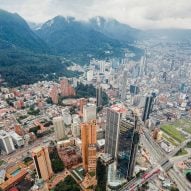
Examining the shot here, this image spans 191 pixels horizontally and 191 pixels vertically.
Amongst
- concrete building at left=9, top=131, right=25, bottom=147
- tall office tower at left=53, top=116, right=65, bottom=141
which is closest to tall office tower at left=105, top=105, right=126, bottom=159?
tall office tower at left=53, top=116, right=65, bottom=141

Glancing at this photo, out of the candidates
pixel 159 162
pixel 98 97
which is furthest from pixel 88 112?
pixel 159 162

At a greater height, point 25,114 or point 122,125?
point 122,125

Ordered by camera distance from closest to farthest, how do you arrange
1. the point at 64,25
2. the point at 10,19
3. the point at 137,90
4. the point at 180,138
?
1. the point at 180,138
2. the point at 137,90
3. the point at 10,19
4. the point at 64,25

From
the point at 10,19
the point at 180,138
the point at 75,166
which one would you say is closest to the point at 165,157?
the point at 180,138

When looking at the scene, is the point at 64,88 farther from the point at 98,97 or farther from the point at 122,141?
the point at 122,141

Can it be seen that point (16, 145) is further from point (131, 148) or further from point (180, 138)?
point (180, 138)

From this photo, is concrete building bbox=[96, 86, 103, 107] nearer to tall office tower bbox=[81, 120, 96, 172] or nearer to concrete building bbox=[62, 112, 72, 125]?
concrete building bbox=[62, 112, 72, 125]
